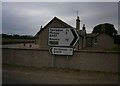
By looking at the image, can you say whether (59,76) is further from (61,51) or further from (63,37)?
(63,37)

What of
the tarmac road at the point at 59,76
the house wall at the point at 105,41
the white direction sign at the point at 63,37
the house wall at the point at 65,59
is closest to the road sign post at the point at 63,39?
the white direction sign at the point at 63,37

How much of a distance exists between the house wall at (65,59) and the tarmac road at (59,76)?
0.47 m

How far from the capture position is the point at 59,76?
941 cm

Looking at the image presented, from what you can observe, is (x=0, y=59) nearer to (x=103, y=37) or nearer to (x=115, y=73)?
(x=115, y=73)

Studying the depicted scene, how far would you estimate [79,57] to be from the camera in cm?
1100

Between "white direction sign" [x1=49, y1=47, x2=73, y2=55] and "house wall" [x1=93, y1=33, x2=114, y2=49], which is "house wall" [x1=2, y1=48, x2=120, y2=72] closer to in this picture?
"white direction sign" [x1=49, y1=47, x2=73, y2=55]

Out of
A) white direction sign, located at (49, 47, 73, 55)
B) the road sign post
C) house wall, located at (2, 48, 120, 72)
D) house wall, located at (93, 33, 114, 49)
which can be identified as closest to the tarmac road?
house wall, located at (2, 48, 120, 72)

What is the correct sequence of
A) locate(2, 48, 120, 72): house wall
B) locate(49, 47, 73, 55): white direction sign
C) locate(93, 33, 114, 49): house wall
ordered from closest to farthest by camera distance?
locate(2, 48, 120, 72): house wall < locate(49, 47, 73, 55): white direction sign < locate(93, 33, 114, 49): house wall

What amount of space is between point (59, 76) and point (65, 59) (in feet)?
6.55

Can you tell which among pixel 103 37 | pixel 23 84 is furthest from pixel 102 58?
pixel 103 37

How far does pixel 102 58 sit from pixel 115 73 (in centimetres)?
121

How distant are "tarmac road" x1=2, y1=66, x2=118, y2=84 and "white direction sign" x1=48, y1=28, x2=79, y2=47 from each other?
1.78 m

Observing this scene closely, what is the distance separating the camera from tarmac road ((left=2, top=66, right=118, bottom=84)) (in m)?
8.46

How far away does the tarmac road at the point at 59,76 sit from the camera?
8461 mm
